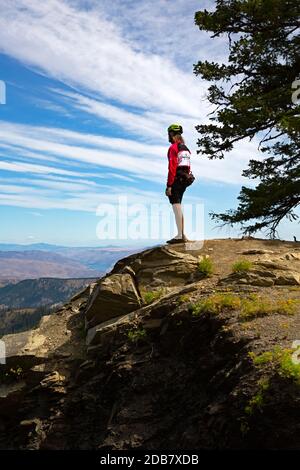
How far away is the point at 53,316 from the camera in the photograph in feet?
50.4

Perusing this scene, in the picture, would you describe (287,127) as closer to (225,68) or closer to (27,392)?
(225,68)

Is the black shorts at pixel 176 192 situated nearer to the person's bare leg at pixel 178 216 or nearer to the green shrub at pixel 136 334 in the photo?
the person's bare leg at pixel 178 216

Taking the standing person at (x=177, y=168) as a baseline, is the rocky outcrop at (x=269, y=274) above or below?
below

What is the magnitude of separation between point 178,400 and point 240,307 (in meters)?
2.70

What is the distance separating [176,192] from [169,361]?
6.56m

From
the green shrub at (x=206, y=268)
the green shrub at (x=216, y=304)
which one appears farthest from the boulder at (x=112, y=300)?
the green shrub at (x=216, y=304)

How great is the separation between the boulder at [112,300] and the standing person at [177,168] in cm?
338

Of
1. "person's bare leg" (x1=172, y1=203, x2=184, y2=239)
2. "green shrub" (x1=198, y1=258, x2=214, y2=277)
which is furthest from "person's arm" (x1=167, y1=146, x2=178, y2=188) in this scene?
"green shrub" (x1=198, y1=258, x2=214, y2=277)

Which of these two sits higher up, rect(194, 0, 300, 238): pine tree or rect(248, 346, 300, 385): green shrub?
rect(194, 0, 300, 238): pine tree

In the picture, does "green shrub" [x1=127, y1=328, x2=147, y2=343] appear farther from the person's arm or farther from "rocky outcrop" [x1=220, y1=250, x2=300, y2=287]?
the person's arm

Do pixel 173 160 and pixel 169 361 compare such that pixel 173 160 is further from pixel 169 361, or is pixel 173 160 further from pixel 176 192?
pixel 169 361

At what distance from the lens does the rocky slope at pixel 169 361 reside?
698 centimetres

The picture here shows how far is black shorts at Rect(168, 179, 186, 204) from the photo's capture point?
14438 mm

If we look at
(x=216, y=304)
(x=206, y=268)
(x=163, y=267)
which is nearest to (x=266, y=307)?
(x=216, y=304)
